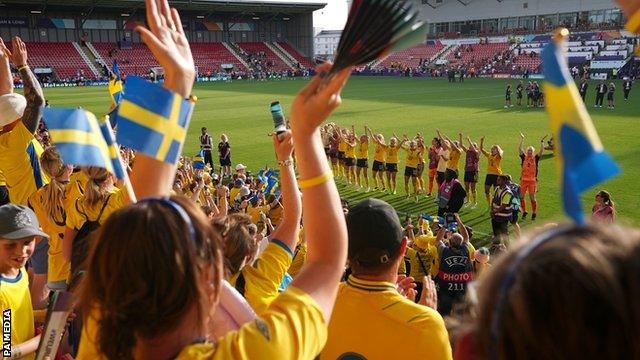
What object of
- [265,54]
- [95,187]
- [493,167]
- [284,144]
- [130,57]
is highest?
[265,54]

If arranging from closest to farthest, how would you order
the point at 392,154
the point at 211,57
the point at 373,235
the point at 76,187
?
the point at 373,235, the point at 76,187, the point at 392,154, the point at 211,57

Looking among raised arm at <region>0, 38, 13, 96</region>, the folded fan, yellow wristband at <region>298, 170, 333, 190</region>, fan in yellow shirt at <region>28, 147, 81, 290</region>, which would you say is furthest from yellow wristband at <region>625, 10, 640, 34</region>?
raised arm at <region>0, 38, 13, 96</region>

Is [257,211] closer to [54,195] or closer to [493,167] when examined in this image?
[54,195]

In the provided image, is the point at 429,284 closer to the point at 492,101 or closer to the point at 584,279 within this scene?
the point at 584,279

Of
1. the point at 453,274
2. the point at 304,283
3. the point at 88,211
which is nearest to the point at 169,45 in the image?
the point at 304,283

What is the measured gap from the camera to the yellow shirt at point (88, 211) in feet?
12.3

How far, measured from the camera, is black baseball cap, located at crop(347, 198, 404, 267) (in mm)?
2352

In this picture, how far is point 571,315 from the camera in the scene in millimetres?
1020

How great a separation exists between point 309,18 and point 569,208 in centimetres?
7463

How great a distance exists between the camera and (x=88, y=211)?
3.85 m

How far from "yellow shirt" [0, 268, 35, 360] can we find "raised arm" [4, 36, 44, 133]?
7.26ft

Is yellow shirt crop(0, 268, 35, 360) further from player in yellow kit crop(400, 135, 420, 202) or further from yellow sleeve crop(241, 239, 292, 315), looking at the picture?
player in yellow kit crop(400, 135, 420, 202)

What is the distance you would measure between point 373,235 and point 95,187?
7.54 ft

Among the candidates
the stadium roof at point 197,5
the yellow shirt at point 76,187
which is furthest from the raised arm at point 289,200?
the stadium roof at point 197,5
